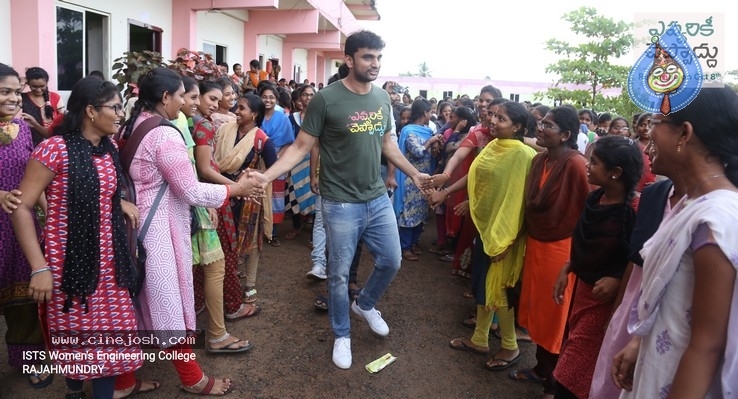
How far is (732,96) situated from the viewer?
1.30 meters

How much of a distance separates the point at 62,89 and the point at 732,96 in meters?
6.65

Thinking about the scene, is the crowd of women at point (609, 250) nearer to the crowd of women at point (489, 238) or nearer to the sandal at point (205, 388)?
the crowd of women at point (489, 238)

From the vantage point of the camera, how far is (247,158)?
3.77 m

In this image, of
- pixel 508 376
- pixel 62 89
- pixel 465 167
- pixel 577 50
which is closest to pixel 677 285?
pixel 508 376

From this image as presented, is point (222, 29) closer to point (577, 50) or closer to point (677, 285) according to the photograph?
point (677, 285)

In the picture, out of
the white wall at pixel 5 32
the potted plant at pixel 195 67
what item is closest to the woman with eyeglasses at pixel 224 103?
the potted plant at pixel 195 67

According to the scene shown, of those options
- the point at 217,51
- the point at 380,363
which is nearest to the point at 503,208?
the point at 380,363

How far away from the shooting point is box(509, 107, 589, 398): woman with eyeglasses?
2727 mm

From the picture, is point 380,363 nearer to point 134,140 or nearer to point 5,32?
point 134,140

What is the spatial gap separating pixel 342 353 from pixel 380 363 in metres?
0.25

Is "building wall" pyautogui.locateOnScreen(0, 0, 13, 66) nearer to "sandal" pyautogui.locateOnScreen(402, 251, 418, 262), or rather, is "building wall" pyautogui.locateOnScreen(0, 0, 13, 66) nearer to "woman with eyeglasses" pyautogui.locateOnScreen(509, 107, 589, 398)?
"sandal" pyautogui.locateOnScreen(402, 251, 418, 262)

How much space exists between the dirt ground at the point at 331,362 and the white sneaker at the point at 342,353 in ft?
0.14

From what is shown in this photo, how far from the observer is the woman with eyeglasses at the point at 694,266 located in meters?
1.19

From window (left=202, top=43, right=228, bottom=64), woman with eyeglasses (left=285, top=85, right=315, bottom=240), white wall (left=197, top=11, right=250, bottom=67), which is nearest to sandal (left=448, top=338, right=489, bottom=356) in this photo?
woman with eyeglasses (left=285, top=85, right=315, bottom=240)
